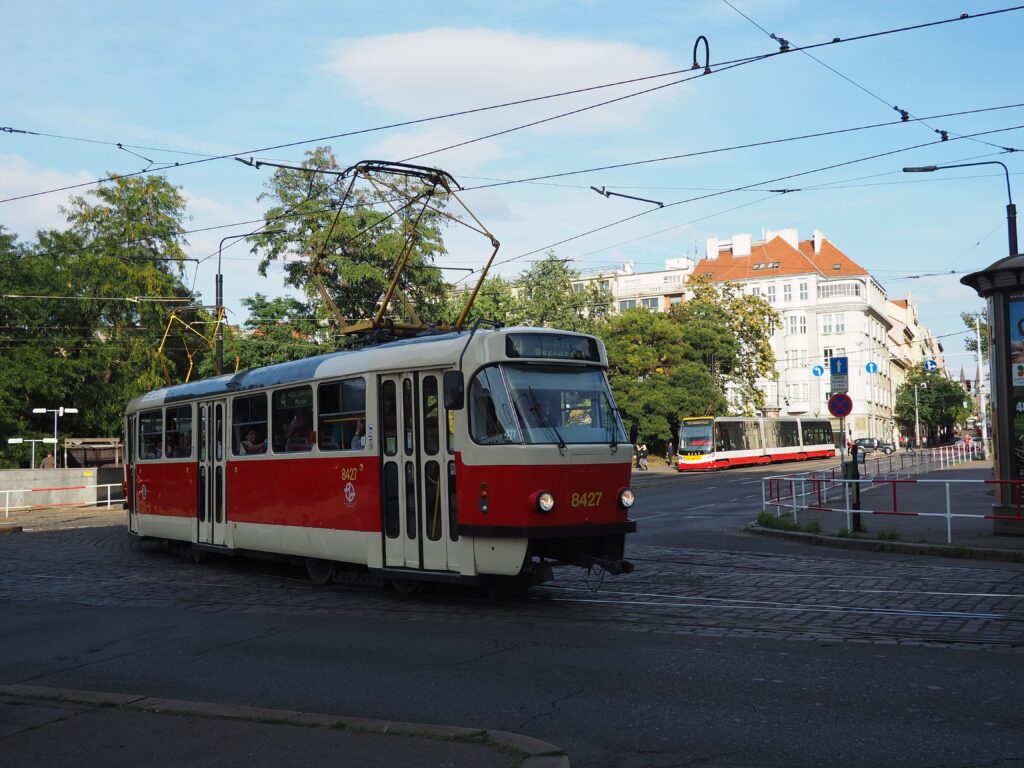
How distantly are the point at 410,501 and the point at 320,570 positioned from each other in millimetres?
2847

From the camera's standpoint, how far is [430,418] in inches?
464

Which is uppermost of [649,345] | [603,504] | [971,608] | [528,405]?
[649,345]

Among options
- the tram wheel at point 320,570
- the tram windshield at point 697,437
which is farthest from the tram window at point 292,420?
the tram windshield at point 697,437

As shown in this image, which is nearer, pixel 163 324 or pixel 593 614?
pixel 593 614

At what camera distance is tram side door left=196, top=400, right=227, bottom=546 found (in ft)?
53.6

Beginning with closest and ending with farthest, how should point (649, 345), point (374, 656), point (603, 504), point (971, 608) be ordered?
1. point (374, 656)
2. point (971, 608)
3. point (603, 504)
4. point (649, 345)

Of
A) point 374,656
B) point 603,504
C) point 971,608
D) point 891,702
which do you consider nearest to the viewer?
point 891,702

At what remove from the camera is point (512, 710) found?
270 inches

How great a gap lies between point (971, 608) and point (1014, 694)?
3974mm

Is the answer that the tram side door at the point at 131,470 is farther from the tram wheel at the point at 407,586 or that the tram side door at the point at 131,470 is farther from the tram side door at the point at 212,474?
the tram wheel at the point at 407,586

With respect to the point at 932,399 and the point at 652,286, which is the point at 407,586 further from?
the point at 932,399

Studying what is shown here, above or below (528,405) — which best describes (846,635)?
below

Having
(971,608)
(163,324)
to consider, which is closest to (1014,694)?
(971,608)

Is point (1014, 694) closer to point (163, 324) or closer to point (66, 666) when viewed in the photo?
point (66, 666)
